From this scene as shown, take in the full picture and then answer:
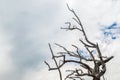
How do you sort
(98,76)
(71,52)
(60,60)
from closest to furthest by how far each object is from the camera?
1. (98,76)
2. (60,60)
3. (71,52)

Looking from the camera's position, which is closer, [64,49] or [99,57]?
[99,57]

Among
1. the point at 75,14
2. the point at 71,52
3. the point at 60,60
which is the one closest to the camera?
the point at 60,60

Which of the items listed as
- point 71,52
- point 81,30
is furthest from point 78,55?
point 81,30

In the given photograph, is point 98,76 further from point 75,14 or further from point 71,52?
point 75,14

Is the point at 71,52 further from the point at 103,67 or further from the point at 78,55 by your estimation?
the point at 103,67

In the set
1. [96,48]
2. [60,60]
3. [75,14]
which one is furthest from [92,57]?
[75,14]

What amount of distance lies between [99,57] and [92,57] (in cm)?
93

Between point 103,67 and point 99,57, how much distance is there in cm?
53

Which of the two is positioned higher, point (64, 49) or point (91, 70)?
point (64, 49)

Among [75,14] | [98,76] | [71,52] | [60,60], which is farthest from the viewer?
[75,14]

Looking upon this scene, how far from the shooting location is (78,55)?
1581cm

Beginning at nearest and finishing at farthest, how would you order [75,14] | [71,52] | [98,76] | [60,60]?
[98,76], [60,60], [71,52], [75,14]

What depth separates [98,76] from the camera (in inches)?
550

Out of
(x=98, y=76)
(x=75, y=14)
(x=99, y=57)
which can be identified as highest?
(x=75, y=14)
